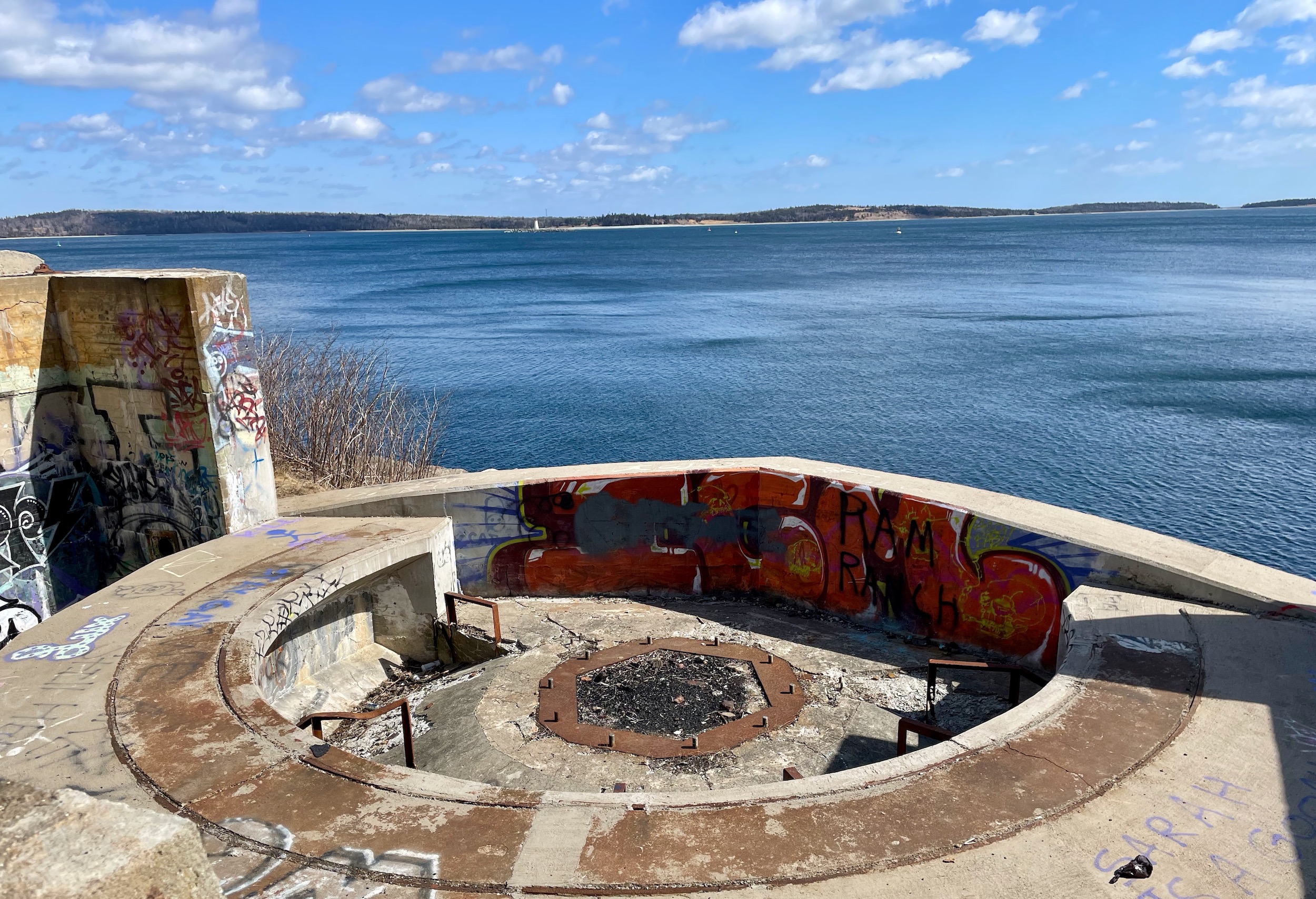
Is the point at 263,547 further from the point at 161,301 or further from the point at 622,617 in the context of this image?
the point at 622,617

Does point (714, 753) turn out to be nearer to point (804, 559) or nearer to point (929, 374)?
point (804, 559)

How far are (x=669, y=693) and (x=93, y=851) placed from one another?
8.06 metres

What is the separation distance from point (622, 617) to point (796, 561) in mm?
2604

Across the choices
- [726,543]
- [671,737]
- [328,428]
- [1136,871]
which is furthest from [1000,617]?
[328,428]

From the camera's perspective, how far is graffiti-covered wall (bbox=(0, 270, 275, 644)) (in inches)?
426

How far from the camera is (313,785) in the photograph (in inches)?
243

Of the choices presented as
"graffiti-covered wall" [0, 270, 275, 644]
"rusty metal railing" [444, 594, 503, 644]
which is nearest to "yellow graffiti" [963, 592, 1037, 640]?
"rusty metal railing" [444, 594, 503, 644]

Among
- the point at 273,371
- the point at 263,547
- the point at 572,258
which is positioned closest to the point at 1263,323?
the point at 273,371

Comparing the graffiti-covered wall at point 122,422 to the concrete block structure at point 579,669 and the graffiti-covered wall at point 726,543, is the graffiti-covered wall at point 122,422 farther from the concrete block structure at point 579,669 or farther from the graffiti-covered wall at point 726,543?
the graffiti-covered wall at point 726,543

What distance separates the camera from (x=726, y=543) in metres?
13.2

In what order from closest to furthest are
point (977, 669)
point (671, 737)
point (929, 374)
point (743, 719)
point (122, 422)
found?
point (671, 737) < point (977, 669) < point (743, 719) < point (122, 422) < point (929, 374)

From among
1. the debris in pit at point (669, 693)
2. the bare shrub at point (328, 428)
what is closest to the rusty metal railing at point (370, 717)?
the debris in pit at point (669, 693)

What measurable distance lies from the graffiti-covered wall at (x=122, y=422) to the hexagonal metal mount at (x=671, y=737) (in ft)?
15.9

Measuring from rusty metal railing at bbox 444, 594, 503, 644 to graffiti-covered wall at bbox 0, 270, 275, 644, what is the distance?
275cm
